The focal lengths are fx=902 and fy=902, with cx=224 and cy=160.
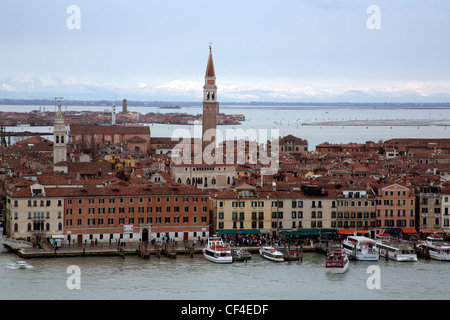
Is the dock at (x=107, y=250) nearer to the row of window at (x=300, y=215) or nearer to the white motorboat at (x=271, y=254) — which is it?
the white motorboat at (x=271, y=254)

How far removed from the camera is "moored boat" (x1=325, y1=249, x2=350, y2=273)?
20.6 metres

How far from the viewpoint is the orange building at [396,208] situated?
82.3 ft

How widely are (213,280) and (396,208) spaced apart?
7.64m

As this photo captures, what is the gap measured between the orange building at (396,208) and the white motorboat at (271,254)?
4.16 m

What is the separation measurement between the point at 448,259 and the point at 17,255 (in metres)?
10.6

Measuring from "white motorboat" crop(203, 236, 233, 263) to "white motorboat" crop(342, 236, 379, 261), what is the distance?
3084mm

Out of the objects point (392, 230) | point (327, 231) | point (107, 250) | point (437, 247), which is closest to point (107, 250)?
point (107, 250)

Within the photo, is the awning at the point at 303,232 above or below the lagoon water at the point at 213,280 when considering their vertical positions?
above

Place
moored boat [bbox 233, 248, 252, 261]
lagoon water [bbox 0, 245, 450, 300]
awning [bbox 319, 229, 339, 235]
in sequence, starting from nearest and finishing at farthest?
lagoon water [bbox 0, 245, 450, 300], moored boat [bbox 233, 248, 252, 261], awning [bbox 319, 229, 339, 235]

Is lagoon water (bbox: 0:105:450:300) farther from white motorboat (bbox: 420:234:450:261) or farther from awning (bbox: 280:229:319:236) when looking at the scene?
awning (bbox: 280:229:319:236)

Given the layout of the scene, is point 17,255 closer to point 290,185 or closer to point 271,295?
point 271,295

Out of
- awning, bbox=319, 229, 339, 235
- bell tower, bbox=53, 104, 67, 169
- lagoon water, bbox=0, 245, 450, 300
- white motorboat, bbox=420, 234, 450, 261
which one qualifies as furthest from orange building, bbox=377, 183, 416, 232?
bell tower, bbox=53, 104, 67, 169

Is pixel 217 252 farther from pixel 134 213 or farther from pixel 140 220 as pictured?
pixel 134 213

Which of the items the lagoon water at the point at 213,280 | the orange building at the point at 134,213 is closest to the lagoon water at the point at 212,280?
the lagoon water at the point at 213,280
